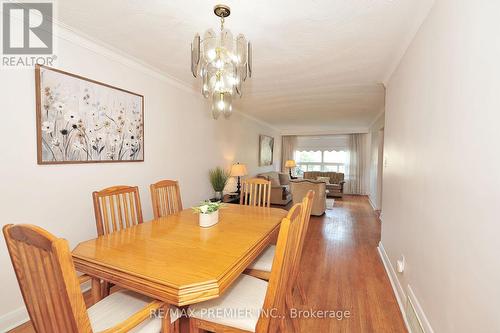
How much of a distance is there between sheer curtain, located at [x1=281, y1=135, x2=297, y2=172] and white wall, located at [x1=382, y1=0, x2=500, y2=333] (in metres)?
6.83

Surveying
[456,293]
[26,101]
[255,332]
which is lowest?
[255,332]

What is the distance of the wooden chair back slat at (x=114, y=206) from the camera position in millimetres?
1648

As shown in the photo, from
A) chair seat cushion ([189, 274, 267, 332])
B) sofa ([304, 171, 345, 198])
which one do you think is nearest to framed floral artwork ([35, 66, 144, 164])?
chair seat cushion ([189, 274, 267, 332])

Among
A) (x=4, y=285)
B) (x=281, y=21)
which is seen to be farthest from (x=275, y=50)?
(x=4, y=285)

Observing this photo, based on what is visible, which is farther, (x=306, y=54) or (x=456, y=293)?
(x=306, y=54)

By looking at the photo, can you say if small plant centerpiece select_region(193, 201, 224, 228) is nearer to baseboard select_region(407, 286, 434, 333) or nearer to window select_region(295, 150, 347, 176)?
baseboard select_region(407, 286, 434, 333)

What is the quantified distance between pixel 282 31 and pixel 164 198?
1.83m

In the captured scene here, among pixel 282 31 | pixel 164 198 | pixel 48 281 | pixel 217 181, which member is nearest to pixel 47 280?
pixel 48 281

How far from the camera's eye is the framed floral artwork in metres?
1.80

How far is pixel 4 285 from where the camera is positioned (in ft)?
5.41

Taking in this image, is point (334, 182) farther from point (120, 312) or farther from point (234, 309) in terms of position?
point (120, 312)

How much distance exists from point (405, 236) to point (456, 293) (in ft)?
2.97

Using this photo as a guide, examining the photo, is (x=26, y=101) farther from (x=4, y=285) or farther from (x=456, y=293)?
(x=456, y=293)

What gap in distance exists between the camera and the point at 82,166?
2.08 meters
